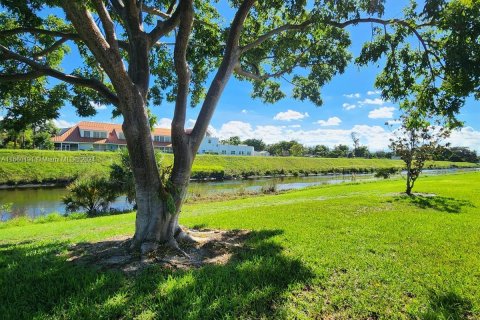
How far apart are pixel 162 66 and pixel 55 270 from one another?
6.73 meters

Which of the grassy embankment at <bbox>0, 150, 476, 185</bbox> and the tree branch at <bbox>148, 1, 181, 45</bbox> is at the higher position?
the tree branch at <bbox>148, 1, 181, 45</bbox>

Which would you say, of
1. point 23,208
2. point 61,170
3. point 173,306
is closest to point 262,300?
point 173,306

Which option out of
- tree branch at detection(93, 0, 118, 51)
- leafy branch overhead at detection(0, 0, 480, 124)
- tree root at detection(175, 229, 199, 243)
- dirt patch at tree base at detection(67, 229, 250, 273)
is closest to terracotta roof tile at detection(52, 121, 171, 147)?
leafy branch overhead at detection(0, 0, 480, 124)

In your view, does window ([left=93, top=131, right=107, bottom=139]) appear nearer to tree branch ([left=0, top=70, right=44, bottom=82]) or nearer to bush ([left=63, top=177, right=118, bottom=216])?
bush ([left=63, top=177, right=118, bottom=216])

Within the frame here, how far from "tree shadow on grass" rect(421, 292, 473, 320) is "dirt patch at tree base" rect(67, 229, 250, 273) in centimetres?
307

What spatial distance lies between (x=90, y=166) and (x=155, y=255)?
108 ft

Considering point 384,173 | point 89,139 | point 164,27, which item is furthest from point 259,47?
point 89,139

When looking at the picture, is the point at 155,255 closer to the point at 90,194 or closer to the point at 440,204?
the point at 440,204

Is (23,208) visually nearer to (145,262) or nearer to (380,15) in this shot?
(145,262)

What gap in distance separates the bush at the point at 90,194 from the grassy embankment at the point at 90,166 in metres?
1.64

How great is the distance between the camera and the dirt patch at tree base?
5.10m

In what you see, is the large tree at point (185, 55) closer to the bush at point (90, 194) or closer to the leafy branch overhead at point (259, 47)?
the leafy branch overhead at point (259, 47)

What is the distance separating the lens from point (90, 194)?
1927 centimetres

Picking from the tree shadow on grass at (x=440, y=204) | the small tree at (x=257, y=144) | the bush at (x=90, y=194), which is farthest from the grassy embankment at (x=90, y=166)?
the small tree at (x=257, y=144)
